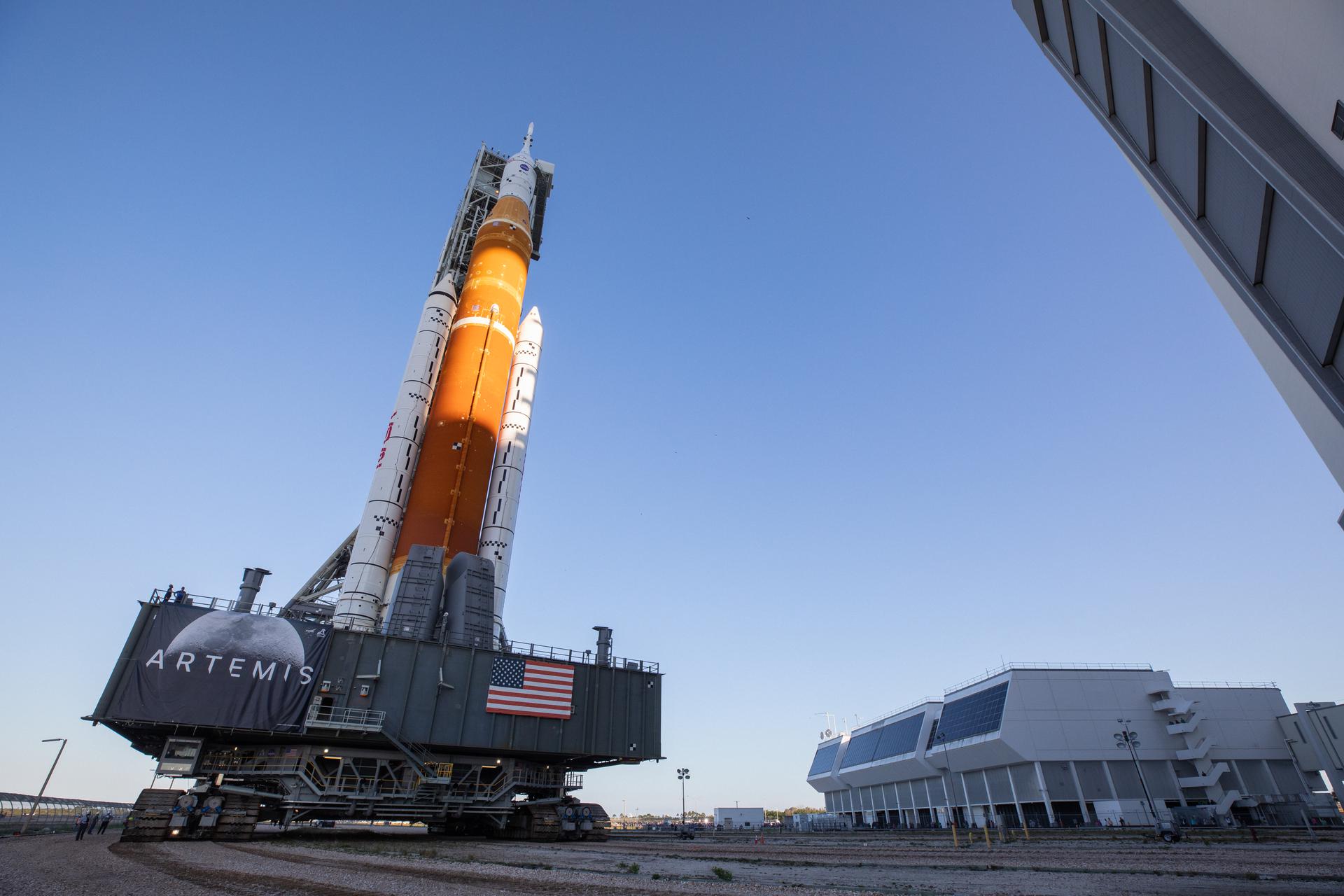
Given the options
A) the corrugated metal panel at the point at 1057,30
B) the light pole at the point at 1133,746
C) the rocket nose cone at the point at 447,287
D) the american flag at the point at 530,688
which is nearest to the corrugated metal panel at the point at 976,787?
the light pole at the point at 1133,746

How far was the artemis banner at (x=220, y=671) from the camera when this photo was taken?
21.8 metres

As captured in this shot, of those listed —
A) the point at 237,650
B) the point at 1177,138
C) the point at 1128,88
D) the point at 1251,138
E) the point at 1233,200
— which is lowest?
the point at 237,650

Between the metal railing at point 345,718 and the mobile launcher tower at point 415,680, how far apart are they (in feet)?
0.23

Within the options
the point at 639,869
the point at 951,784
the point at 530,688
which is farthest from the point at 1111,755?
the point at 639,869

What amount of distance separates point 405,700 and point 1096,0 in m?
27.9

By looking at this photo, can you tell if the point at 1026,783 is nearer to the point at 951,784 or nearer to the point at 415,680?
the point at 951,784

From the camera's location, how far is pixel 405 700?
25062 millimetres

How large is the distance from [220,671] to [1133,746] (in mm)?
53581

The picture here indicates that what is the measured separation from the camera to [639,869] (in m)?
13.7

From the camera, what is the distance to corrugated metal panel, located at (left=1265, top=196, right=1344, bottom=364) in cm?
1013

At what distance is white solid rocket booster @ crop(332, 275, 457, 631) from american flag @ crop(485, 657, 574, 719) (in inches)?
234

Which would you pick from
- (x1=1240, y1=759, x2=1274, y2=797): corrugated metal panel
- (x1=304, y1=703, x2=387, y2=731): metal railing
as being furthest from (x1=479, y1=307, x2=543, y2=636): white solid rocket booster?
(x1=1240, y1=759, x2=1274, y2=797): corrugated metal panel

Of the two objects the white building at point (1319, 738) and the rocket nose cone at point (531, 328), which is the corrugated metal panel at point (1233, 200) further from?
the white building at point (1319, 738)

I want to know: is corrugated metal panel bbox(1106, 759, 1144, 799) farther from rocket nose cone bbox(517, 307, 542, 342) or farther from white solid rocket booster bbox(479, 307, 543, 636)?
rocket nose cone bbox(517, 307, 542, 342)
